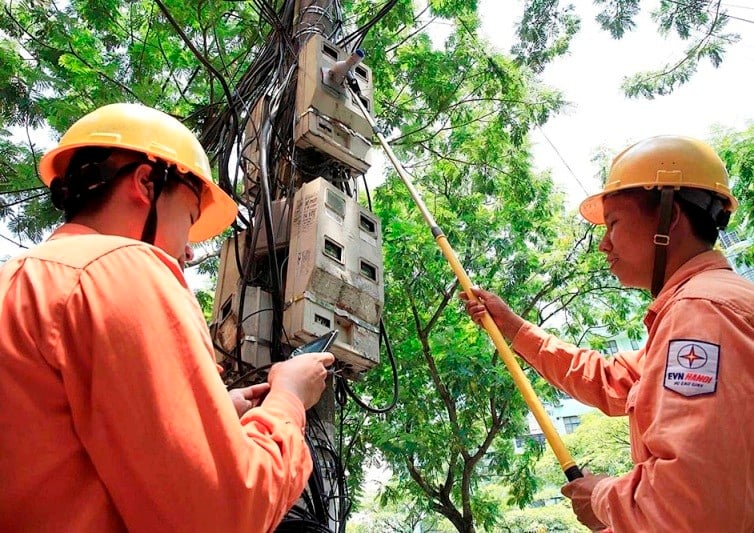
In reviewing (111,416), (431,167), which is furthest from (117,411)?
(431,167)

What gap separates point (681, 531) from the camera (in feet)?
4.16

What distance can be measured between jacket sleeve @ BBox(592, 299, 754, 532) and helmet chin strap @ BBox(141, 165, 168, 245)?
4.32 ft

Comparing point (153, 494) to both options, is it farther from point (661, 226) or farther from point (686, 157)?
point (686, 157)

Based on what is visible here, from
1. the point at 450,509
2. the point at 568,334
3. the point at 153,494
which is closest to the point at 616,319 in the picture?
the point at 568,334

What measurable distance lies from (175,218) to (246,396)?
0.54 meters

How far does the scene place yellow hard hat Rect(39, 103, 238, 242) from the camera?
1.53m

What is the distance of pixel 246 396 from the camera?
1.63 m

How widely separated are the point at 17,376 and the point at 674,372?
1426mm

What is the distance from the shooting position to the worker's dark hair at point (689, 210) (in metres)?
1.94

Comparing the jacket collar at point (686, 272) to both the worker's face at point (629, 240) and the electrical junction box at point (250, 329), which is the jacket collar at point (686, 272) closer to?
the worker's face at point (629, 240)

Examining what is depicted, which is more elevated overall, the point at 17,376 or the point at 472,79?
the point at 472,79

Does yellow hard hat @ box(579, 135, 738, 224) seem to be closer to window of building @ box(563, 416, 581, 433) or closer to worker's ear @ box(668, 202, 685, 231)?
worker's ear @ box(668, 202, 685, 231)

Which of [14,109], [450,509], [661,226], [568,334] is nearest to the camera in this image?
[661,226]

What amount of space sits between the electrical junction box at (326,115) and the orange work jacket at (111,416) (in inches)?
72.9
